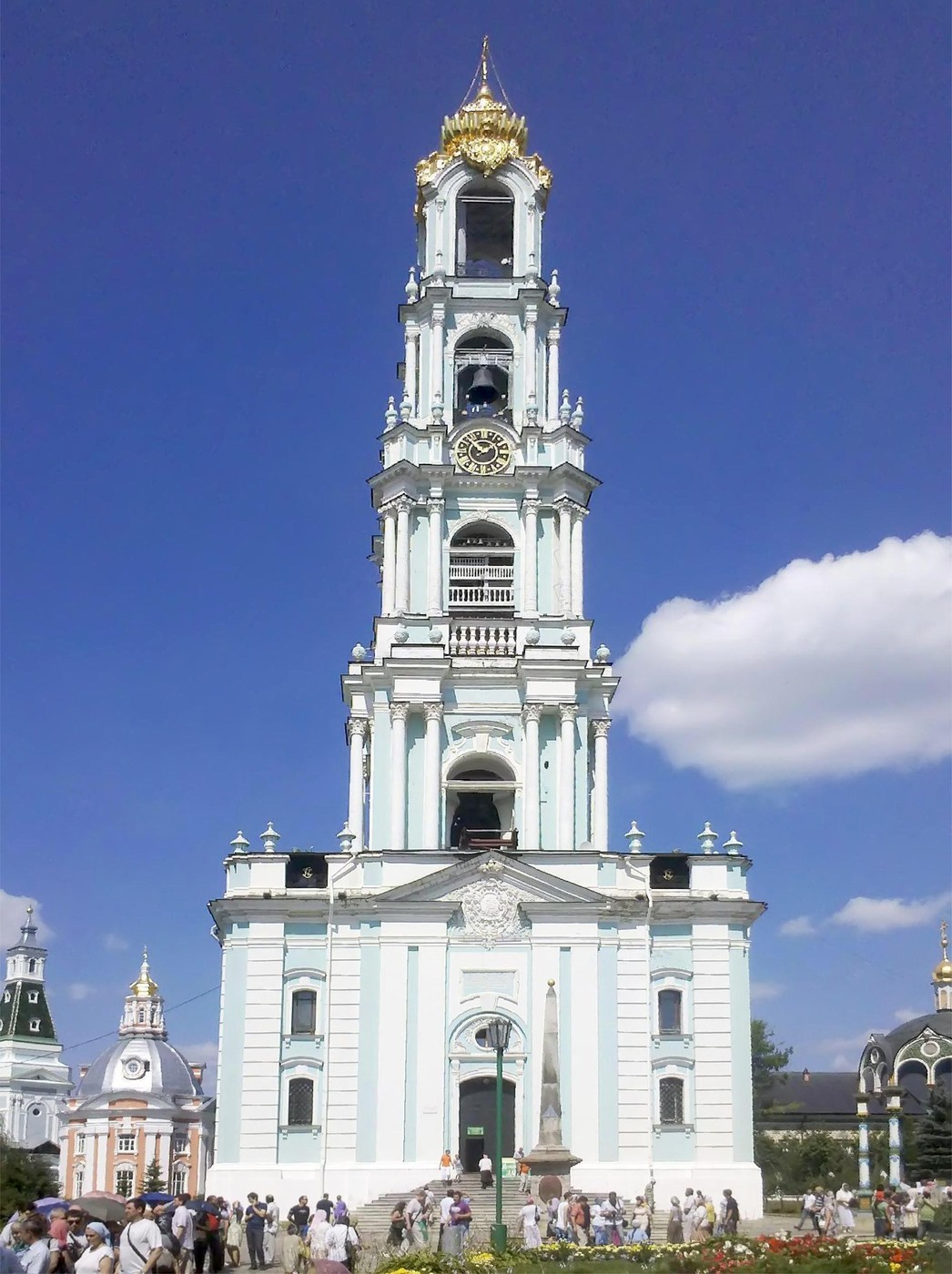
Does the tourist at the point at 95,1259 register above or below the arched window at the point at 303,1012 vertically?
below

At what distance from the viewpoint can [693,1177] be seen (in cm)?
4116

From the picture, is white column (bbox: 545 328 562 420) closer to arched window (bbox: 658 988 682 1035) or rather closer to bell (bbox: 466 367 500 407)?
bell (bbox: 466 367 500 407)

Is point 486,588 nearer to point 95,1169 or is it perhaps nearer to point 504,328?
point 504,328

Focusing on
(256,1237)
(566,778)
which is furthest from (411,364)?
(256,1237)

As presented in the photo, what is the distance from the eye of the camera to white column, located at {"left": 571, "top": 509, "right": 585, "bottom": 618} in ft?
154

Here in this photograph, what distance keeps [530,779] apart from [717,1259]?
21330 millimetres

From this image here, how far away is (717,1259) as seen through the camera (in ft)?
78.6

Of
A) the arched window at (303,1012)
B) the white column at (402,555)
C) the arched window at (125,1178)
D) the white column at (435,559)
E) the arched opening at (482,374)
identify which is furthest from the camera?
the arched window at (125,1178)

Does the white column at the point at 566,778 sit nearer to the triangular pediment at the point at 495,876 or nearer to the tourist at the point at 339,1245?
the triangular pediment at the point at 495,876

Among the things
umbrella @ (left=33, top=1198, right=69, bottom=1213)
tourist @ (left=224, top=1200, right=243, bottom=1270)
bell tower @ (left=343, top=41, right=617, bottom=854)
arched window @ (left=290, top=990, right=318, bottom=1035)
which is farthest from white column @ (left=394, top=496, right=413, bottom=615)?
umbrella @ (left=33, top=1198, right=69, bottom=1213)

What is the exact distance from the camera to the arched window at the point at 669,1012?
42.8 m

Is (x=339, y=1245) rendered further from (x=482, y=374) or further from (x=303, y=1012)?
(x=482, y=374)

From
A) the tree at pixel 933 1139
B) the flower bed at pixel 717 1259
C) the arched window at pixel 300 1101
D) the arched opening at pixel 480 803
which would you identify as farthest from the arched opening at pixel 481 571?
the tree at pixel 933 1139

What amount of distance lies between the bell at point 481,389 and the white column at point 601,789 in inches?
448
